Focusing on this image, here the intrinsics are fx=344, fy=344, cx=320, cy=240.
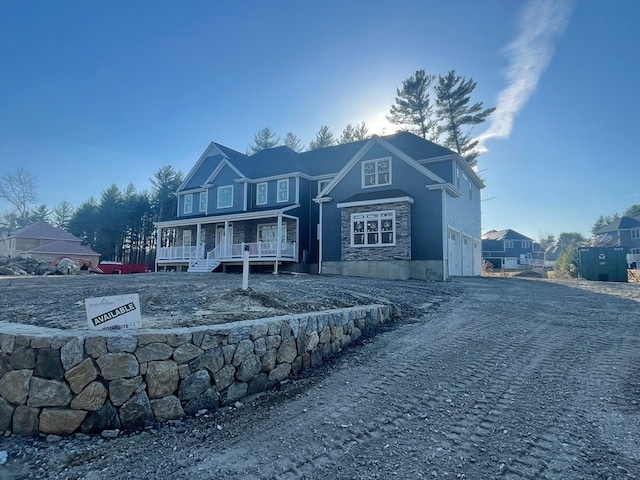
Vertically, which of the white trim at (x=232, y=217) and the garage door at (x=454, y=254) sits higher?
the white trim at (x=232, y=217)

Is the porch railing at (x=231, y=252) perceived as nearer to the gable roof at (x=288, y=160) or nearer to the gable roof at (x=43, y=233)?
the gable roof at (x=288, y=160)

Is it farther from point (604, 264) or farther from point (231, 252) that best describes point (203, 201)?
point (604, 264)

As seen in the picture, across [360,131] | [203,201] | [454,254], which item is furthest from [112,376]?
[360,131]

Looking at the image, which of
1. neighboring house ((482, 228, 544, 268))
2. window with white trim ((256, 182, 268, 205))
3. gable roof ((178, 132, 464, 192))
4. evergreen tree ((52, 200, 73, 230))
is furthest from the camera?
evergreen tree ((52, 200, 73, 230))

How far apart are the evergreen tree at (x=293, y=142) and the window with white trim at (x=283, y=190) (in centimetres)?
2029

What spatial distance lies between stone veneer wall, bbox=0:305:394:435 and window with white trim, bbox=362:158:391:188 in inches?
558

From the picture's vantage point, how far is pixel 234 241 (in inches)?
871

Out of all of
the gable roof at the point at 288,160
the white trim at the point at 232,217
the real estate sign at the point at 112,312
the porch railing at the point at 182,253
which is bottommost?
the real estate sign at the point at 112,312

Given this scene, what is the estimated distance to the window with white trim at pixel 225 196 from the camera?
77.8 ft

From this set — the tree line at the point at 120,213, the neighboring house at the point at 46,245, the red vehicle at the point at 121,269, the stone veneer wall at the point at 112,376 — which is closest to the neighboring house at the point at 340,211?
the red vehicle at the point at 121,269

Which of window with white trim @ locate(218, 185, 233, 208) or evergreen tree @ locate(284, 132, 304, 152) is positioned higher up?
evergreen tree @ locate(284, 132, 304, 152)

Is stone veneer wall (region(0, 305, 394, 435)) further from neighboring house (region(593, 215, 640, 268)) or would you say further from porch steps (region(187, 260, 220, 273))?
neighboring house (region(593, 215, 640, 268))

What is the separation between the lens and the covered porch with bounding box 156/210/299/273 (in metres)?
19.4

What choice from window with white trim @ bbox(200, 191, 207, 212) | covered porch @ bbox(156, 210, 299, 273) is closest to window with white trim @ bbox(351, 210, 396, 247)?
covered porch @ bbox(156, 210, 299, 273)
